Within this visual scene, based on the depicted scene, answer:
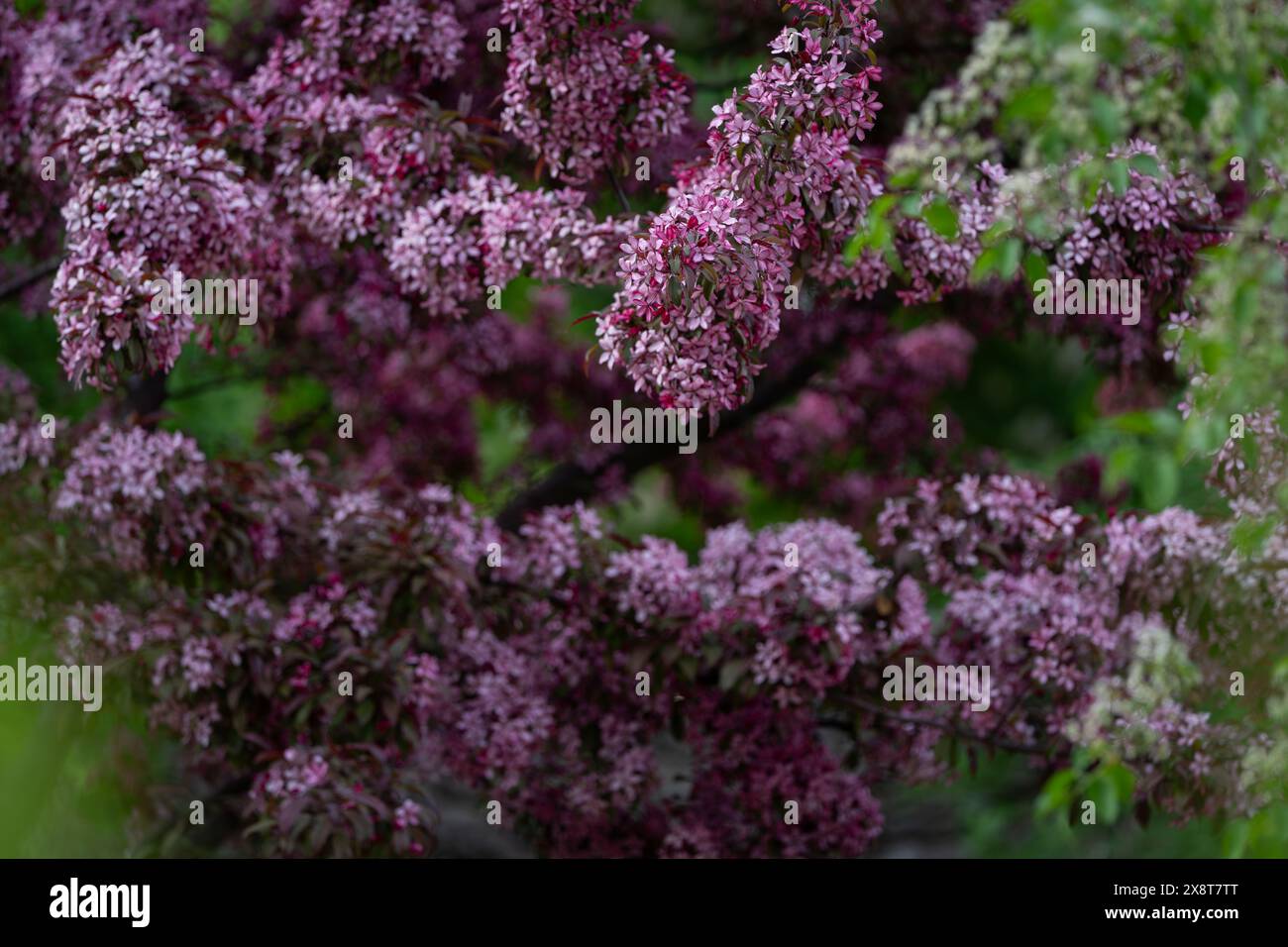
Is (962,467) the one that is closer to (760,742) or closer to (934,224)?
(760,742)

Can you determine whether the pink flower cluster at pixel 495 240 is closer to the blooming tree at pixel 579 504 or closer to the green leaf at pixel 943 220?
the blooming tree at pixel 579 504

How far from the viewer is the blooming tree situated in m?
3.56

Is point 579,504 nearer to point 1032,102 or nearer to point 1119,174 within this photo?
point 1119,174

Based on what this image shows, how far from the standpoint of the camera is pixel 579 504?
186 inches

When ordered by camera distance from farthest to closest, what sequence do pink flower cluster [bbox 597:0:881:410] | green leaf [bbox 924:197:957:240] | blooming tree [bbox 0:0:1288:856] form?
1. blooming tree [bbox 0:0:1288:856]
2. pink flower cluster [bbox 597:0:881:410]
3. green leaf [bbox 924:197:957:240]

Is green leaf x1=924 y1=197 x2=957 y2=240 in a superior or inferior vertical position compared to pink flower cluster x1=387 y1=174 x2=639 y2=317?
inferior

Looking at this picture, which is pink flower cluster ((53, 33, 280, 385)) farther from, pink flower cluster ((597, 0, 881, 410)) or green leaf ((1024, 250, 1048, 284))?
green leaf ((1024, 250, 1048, 284))

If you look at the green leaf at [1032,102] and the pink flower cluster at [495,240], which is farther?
the pink flower cluster at [495,240]

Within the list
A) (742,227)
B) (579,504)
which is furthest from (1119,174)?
(579,504)

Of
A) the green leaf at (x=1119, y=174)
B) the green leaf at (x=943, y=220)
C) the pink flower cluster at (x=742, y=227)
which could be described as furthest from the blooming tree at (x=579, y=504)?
the green leaf at (x=1119, y=174)

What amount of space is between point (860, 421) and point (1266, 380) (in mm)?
3748

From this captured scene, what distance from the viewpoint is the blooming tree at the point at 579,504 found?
3.56 meters

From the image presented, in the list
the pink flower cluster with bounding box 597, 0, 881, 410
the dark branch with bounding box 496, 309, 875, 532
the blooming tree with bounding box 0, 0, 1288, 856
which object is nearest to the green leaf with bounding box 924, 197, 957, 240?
the blooming tree with bounding box 0, 0, 1288, 856
